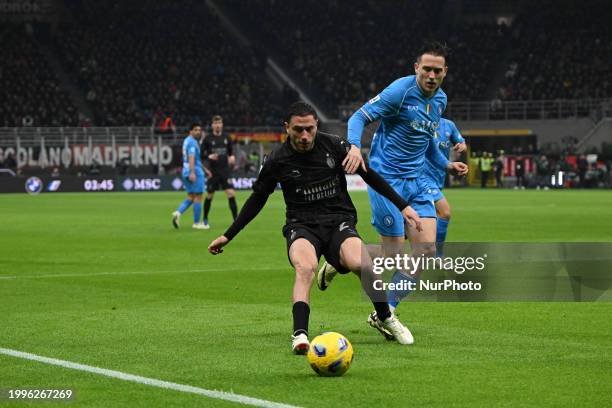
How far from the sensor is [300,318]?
8.25 m

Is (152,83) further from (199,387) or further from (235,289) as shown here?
(199,387)

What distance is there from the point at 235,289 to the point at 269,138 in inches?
1672

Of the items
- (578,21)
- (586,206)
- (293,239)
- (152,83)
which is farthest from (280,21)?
(293,239)

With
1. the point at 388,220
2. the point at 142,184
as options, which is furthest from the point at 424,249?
the point at 142,184

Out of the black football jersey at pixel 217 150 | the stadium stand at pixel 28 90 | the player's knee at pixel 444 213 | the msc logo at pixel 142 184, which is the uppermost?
the player's knee at pixel 444 213

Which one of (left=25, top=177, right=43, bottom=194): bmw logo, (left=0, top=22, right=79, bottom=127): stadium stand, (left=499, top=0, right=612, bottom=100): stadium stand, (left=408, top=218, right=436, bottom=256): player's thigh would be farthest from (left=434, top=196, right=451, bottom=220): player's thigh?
(left=499, top=0, right=612, bottom=100): stadium stand

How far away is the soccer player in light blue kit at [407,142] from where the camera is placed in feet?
32.7

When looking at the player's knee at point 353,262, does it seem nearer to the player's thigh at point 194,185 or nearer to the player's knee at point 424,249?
the player's knee at point 424,249

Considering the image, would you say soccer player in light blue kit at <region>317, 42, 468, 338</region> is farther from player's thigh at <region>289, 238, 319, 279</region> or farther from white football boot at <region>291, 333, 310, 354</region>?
white football boot at <region>291, 333, 310, 354</region>

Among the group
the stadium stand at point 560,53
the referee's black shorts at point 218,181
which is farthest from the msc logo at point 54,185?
the referee's black shorts at point 218,181

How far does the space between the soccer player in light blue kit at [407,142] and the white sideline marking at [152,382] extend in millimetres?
3040

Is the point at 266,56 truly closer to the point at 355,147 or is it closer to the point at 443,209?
the point at 443,209

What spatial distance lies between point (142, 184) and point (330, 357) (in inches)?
1772

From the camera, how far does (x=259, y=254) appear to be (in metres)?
18.5
